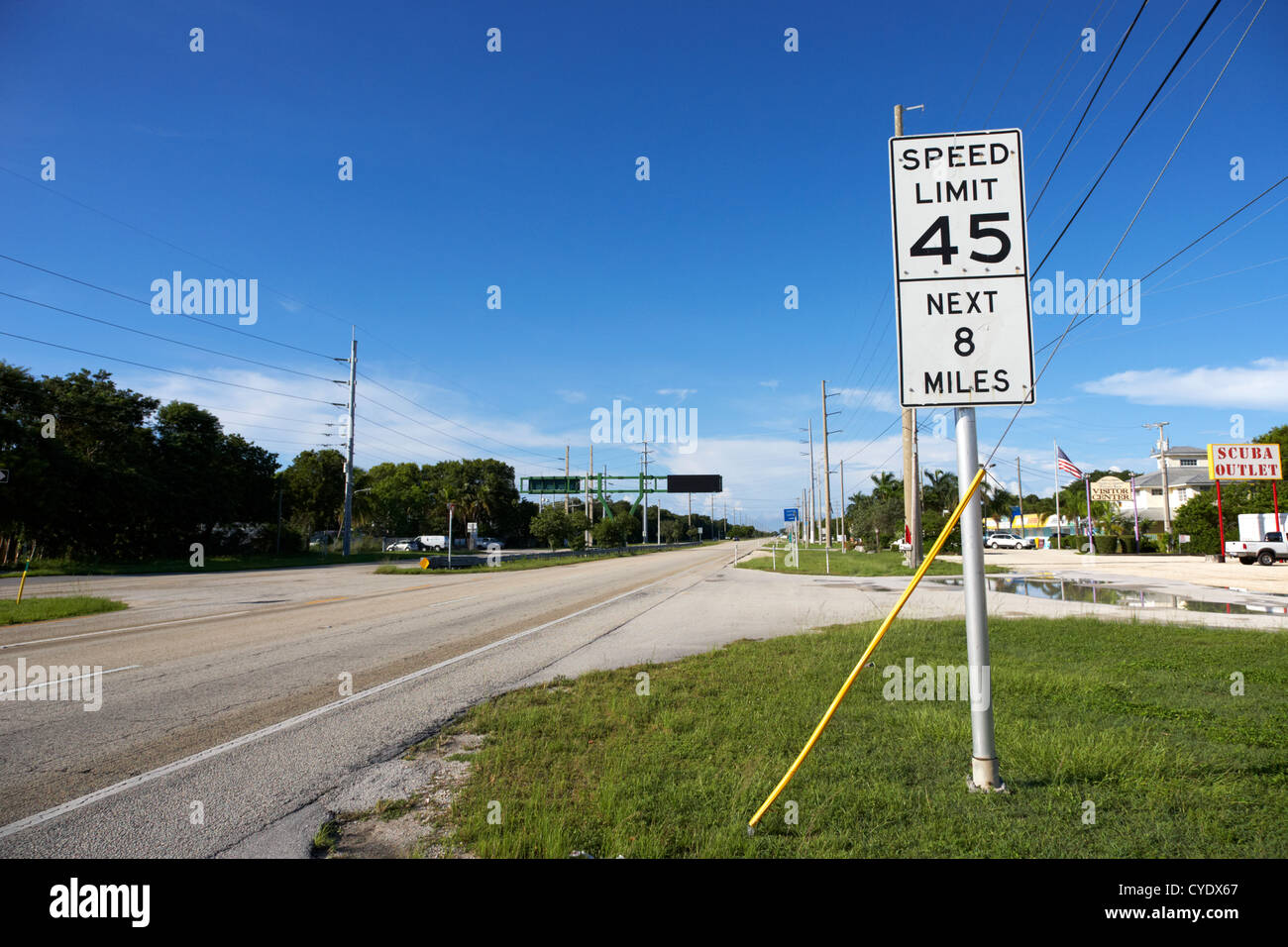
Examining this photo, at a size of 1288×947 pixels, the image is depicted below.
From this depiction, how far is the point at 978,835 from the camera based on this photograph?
3.53 m

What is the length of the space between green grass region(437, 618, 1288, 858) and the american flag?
136 feet

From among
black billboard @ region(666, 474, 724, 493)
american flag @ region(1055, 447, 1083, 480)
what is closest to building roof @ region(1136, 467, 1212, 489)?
american flag @ region(1055, 447, 1083, 480)

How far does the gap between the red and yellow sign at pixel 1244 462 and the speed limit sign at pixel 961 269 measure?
132ft

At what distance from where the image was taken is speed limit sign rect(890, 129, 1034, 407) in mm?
4312

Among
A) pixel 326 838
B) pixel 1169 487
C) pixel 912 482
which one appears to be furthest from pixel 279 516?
pixel 1169 487

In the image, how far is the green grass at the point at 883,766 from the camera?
354cm

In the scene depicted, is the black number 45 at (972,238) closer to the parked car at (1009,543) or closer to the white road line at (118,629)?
the white road line at (118,629)

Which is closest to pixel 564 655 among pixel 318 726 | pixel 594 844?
pixel 318 726

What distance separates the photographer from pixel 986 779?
4164mm

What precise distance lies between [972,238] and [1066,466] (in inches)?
1874

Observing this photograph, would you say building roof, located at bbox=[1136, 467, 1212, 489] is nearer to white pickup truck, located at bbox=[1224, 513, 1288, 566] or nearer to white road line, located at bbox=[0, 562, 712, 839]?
white pickup truck, located at bbox=[1224, 513, 1288, 566]

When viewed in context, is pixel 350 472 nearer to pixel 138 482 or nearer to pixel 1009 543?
pixel 138 482

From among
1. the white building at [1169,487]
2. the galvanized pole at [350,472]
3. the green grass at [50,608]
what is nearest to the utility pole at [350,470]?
the galvanized pole at [350,472]
